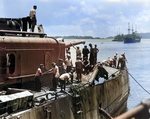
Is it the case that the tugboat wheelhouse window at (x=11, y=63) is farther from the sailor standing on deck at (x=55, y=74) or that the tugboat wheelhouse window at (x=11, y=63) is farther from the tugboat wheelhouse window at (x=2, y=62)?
the sailor standing on deck at (x=55, y=74)

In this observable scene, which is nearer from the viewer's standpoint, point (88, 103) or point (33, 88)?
point (33, 88)

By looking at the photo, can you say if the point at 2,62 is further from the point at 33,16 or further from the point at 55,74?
the point at 33,16

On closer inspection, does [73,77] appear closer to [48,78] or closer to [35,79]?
[48,78]

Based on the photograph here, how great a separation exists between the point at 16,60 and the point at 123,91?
14.1 m

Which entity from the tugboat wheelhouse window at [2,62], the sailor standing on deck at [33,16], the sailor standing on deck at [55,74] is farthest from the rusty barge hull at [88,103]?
the sailor standing on deck at [33,16]

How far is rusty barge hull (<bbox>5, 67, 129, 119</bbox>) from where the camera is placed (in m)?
10.2

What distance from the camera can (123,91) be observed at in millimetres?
22625

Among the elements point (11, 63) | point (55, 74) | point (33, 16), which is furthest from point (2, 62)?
point (33, 16)

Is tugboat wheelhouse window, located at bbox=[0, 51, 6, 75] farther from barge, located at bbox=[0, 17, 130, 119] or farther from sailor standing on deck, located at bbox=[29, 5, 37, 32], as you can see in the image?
sailor standing on deck, located at bbox=[29, 5, 37, 32]

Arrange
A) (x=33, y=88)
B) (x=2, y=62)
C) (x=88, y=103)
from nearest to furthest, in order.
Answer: (x=2, y=62) → (x=33, y=88) → (x=88, y=103)

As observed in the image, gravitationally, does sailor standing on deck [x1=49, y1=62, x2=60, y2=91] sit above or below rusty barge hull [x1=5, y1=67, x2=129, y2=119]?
above

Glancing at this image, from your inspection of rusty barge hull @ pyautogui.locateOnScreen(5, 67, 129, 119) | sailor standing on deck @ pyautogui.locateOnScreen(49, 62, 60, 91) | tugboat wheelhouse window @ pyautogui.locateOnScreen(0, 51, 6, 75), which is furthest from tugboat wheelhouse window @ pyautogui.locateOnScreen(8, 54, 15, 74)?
rusty barge hull @ pyautogui.locateOnScreen(5, 67, 129, 119)

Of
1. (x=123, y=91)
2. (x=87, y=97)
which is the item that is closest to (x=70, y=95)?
(x=87, y=97)

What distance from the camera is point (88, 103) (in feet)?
47.2
